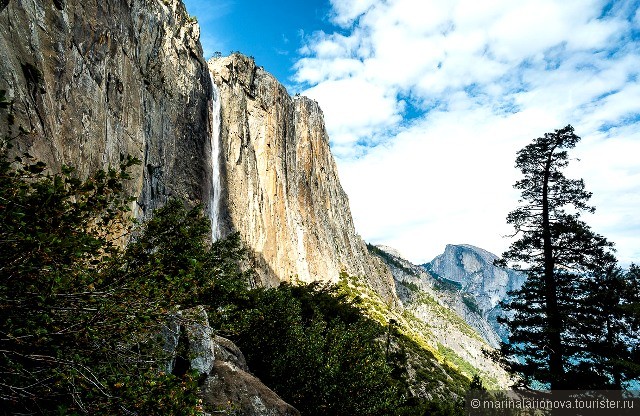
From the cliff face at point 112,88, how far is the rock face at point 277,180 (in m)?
9.63

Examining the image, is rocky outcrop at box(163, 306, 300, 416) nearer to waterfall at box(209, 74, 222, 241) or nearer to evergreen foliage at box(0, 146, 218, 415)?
evergreen foliage at box(0, 146, 218, 415)

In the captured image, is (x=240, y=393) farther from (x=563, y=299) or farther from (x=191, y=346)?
(x=563, y=299)

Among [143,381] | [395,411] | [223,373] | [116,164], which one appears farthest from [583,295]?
[116,164]

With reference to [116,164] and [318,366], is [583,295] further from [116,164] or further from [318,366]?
[116,164]

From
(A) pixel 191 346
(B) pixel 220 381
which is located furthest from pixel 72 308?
Result: (B) pixel 220 381

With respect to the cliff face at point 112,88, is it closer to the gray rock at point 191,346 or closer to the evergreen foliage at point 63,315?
the evergreen foliage at point 63,315

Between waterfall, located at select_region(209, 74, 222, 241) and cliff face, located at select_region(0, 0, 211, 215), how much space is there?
284 cm

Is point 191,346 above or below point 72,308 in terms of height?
below

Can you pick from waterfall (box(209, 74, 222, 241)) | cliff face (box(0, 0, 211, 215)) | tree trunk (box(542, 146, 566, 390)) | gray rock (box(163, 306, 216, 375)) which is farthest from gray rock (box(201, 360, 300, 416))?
waterfall (box(209, 74, 222, 241))

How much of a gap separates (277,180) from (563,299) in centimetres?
6347

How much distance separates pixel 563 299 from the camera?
18984 millimetres

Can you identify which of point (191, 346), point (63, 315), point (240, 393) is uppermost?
point (63, 315)

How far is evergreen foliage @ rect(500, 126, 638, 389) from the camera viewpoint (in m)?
17.6

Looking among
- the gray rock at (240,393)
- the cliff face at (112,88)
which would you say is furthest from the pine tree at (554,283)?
the cliff face at (112,88)
